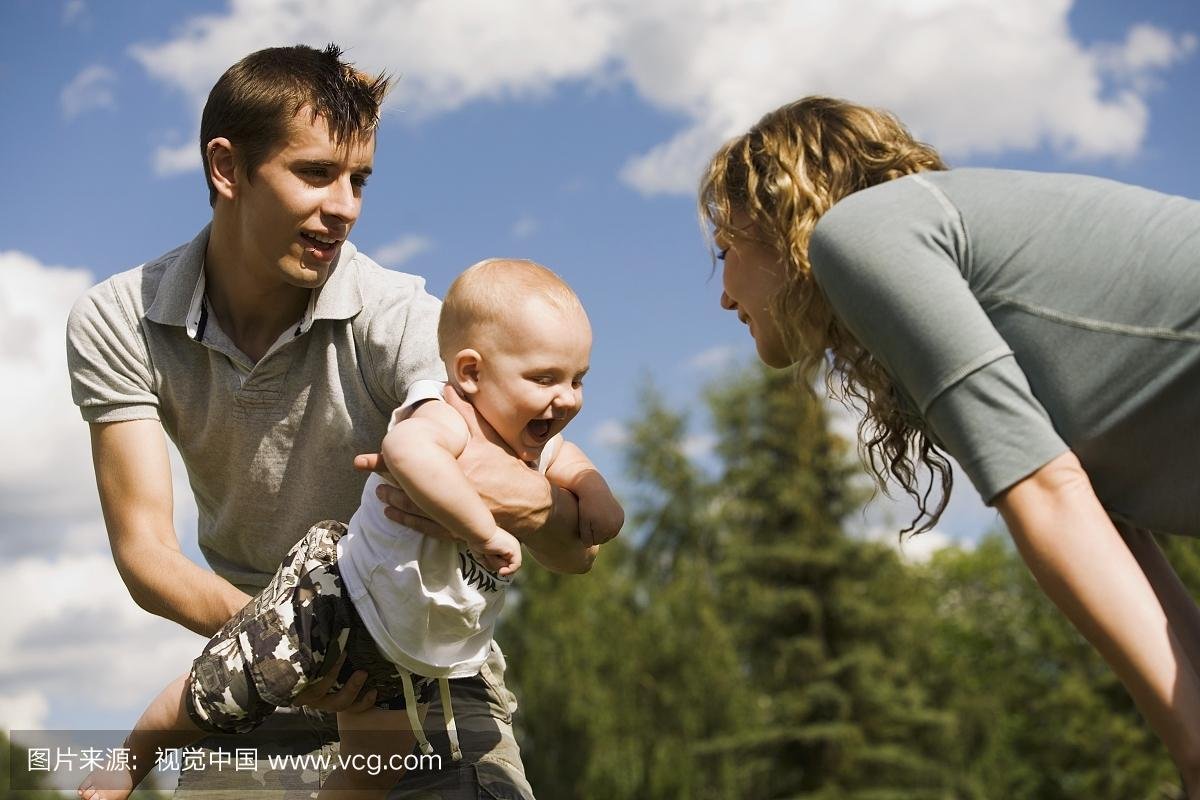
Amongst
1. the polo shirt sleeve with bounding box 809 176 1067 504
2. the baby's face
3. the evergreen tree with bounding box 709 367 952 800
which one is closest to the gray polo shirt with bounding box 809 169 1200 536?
the polo shirt sleeve with bounding box 809 176 1067 504

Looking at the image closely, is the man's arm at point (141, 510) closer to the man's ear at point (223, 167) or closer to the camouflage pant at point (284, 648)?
the camouflage pant at point (284, 648)

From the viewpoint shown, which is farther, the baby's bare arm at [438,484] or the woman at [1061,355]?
the baby's bare arm at [438,484]

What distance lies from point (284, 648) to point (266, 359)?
47.4 inches

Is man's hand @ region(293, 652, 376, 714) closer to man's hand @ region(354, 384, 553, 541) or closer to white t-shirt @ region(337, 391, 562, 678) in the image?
white t-shirt @ region(337, 391, 562, 678)

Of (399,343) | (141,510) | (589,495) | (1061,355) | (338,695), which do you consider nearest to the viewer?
(1061,355)

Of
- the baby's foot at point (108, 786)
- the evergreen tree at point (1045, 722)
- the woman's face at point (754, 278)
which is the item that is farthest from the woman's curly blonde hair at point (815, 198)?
the evergreen tree at point (1045, 722)

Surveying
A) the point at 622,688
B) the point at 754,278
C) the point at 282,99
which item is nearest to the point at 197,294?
the point at 282,99

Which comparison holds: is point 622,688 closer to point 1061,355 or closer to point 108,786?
point 108,786

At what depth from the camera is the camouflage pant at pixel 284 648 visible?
3.86 metres

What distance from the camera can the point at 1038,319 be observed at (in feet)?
9.20

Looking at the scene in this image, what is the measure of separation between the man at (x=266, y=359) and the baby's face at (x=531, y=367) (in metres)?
0.76

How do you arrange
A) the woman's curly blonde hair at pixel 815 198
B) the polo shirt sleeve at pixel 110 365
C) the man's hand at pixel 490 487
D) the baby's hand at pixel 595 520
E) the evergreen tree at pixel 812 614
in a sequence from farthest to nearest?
the evergreen tree at pixel 812 614 → the polo shirt sleeve at pixel 110 365 → the baby's hand at pixel 595 520 → the man's hand at pixel 490 487 → the woman's curly blonde hair at pixel 815 198

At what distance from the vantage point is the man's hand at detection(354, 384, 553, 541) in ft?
12.0

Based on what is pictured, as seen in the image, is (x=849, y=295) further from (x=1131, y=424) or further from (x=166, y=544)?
(x=166, y=544)
